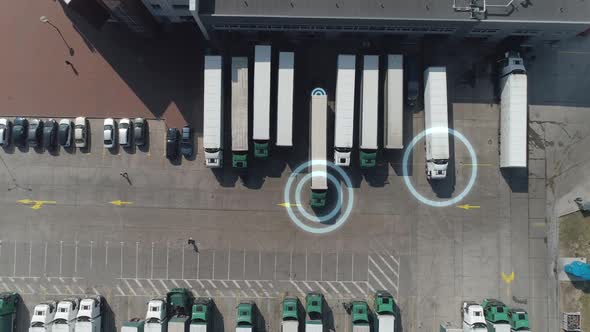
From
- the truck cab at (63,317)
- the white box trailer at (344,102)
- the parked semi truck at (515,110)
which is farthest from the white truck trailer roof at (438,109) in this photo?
the truck cab at (63,317)

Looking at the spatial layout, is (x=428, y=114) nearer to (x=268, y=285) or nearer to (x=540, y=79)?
(x=540, y=79)

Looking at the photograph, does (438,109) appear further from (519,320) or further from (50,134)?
(50,134)

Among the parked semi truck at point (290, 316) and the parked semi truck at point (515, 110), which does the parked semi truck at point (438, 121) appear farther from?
the parked semi truck at point (290, 316)

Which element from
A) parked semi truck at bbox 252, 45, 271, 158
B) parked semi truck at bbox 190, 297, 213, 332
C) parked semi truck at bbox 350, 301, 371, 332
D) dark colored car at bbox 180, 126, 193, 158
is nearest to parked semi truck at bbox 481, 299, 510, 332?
parked semi truck at bbox 350, 301, 371, 332

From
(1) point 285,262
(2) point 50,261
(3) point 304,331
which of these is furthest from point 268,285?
(2) point 50,261

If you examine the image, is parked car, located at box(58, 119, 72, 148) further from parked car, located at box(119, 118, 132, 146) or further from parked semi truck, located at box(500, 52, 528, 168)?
parked semi truck, located at box(500, 52, 528, 168)
